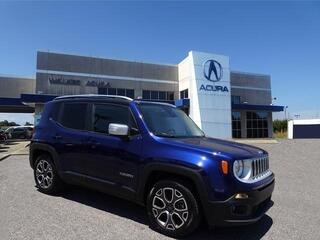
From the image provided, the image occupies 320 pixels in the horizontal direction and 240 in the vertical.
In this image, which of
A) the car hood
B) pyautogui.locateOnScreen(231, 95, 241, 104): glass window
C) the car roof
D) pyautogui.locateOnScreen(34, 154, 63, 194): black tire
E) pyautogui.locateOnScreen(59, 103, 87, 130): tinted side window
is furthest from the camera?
pyautogui.locateOnScreen(231, 95, 241, 104): glass window

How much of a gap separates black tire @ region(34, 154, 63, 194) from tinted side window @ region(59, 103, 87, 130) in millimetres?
908

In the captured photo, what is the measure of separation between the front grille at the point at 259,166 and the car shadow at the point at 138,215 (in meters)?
0.86

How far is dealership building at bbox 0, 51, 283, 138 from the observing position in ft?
119

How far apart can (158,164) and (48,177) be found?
316 cm

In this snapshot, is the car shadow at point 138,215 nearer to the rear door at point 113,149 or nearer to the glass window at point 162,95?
the rear door at point 113,149

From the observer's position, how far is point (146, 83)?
41688mm

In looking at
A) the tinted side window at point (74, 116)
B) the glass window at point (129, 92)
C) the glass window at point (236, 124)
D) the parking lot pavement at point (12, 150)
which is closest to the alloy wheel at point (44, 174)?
the tinted side window at point (74, 116)

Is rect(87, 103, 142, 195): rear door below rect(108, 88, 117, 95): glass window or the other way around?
below

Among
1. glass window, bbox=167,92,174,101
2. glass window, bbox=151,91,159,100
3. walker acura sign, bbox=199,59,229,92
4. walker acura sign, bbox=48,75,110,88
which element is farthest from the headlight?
glass window, bbox=167,92,174,101

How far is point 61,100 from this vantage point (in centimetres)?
707

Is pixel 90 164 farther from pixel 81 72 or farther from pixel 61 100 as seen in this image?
pixel 81 72

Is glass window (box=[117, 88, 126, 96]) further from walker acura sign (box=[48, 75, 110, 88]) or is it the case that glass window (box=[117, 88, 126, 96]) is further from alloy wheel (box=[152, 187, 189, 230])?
alloy wheel (box=[152, 187, 189, 230])

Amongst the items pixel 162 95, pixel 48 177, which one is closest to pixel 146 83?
pixel 162 95

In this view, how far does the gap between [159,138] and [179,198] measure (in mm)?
939
